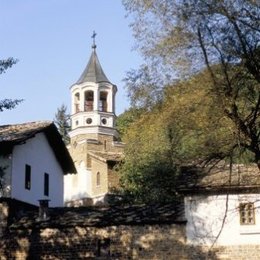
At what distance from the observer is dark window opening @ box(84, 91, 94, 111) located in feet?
149

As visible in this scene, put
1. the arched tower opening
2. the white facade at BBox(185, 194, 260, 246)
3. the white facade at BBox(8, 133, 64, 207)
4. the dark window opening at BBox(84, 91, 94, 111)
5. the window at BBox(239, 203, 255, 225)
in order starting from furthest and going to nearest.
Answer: the dark window opening at BBox(84, 91, 94, 111), the arched tower opening, the white facade at BBox(8, 133, 64, 207), the window at BBox(239, 203, 255, 225), the white facade at BBox(185, 194, 260, 246)

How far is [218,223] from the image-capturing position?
20.0m

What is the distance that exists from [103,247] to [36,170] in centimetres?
576

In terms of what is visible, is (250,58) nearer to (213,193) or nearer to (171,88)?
(171,88)

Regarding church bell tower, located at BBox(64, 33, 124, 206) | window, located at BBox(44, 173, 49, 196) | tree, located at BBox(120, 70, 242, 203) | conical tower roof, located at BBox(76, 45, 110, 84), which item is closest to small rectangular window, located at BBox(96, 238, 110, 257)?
window, located at BBox(44, 173, 49, 196)

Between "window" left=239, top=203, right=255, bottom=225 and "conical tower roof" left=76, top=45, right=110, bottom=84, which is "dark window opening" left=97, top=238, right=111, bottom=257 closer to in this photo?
"window" left=239, top=203, right=255, bottom=225

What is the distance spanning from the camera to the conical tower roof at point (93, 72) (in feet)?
148

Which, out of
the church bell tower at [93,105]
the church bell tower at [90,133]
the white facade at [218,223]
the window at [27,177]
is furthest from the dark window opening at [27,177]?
the church bell tower at [93,105]

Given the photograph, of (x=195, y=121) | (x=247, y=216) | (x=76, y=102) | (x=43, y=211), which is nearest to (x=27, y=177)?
(x=43, y=211)

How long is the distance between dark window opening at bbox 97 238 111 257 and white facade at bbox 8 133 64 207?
4102 mm

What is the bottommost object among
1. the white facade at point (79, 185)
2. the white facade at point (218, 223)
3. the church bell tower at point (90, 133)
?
the white facade at point (218, 223)

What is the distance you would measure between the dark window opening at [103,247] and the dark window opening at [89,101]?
2503 centimetres

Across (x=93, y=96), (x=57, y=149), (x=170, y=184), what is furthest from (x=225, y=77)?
(x=93, y=96)

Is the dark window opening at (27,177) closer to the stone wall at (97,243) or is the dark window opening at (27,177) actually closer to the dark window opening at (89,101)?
the stone wall at (97,243)
